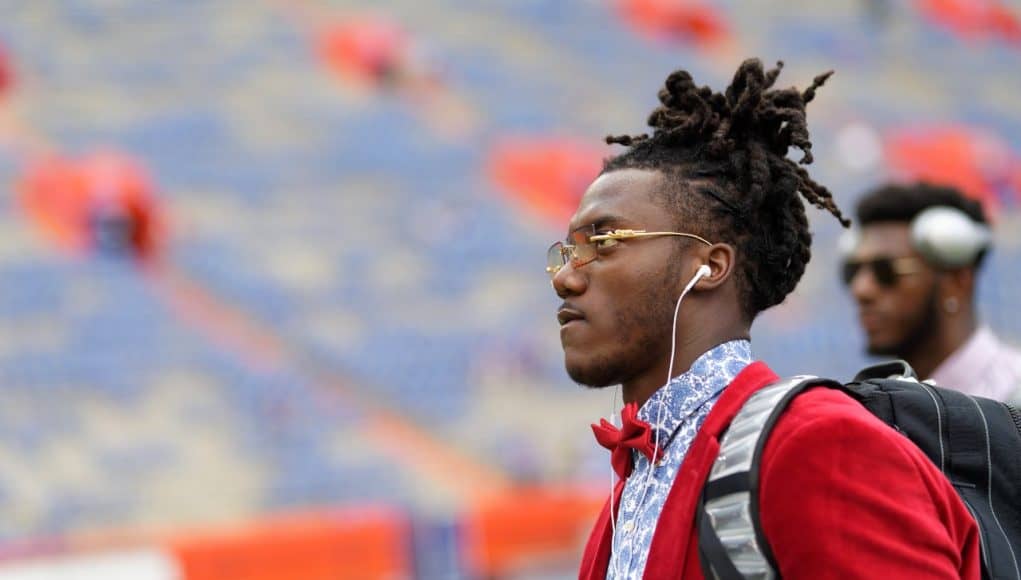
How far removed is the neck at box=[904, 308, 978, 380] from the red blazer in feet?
7.08

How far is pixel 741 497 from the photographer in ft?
5.79

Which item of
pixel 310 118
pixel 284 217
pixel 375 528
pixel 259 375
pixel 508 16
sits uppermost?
pixel 508 16

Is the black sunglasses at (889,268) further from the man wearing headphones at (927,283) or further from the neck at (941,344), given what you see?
the neck at (941,344)

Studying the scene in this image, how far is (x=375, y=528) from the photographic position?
979 centimetres

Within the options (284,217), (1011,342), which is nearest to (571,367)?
(284,217)

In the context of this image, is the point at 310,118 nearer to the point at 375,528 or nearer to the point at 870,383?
the point at 375,528

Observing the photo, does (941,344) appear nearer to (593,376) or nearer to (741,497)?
(593,376)

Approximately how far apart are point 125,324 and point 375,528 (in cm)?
498

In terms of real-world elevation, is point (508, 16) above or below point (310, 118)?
above

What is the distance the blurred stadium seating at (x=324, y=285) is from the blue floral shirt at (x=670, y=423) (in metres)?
7.48

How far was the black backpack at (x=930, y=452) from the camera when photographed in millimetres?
1780

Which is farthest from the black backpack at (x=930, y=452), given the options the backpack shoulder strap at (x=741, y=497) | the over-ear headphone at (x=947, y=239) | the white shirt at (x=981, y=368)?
the over-ear headphone at (x=947, y=239)

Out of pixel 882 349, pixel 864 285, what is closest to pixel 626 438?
pixel 882 349

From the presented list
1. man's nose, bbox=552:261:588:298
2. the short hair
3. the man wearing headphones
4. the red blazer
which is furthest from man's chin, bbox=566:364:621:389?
the short hair
